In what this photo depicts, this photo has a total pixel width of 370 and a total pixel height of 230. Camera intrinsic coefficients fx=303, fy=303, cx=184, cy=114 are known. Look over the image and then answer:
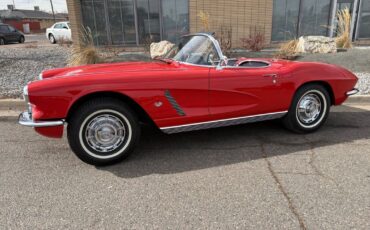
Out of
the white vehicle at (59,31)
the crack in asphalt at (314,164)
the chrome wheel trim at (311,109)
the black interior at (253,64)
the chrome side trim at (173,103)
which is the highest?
the white vehicle at (59,31)

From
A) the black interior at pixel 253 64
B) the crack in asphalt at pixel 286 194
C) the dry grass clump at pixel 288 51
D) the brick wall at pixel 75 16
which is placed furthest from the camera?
the brick wall at pixel 75 16

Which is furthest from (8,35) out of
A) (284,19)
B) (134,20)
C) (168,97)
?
(168,97)

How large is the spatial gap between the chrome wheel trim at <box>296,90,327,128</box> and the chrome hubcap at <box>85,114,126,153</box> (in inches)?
92.8

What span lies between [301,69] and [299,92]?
0.99ft

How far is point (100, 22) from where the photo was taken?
11688mm

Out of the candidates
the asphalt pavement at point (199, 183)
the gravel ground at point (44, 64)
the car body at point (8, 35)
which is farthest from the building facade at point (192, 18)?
the car body at point (8, 35)

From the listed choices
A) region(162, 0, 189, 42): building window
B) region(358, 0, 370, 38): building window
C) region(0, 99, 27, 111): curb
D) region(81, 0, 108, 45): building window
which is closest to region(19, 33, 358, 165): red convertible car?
region(0, 99, 27, 111): curb

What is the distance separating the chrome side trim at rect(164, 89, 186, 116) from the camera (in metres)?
→ 3.31

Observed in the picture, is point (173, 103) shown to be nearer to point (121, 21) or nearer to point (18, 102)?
point (18, 102)

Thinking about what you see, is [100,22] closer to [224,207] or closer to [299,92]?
[299,92]

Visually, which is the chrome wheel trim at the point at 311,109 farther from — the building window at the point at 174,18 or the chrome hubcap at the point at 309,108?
the building window at the point at 174,18

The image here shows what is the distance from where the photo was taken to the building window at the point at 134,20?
11.6m

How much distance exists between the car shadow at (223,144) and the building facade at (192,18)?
763 centimetres

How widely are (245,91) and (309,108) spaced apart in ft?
3.67
